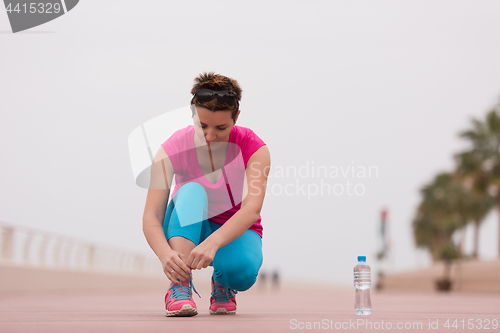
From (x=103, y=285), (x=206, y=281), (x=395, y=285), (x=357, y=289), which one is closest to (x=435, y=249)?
(x=395, y=285)

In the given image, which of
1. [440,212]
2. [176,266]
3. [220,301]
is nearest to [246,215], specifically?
[176,266]

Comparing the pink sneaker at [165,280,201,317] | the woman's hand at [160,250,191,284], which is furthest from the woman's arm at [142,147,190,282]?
the pink sneaker at [165,280,201,317]

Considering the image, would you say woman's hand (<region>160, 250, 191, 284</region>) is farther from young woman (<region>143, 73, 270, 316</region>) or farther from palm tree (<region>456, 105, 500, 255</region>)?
palm tree (<region>456, 105, 500, 255</region>)

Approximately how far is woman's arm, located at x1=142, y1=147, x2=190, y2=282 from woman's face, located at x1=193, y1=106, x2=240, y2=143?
0.33 m

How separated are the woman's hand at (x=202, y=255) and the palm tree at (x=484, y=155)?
31.1 meters

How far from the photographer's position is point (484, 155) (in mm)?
33781

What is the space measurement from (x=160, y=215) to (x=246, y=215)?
1.72ft

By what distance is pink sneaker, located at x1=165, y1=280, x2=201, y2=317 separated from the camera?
3541mm

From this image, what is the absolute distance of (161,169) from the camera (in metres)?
3.68

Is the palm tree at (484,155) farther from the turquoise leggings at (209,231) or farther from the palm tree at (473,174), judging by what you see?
the turquoise leggings at (209,231)

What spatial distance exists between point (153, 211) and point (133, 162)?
1.12 feet

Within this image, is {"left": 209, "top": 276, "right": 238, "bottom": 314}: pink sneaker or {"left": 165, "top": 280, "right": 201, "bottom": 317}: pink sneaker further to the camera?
{"left": 209, "top": 276, "right": 238, "bottom": 314}: pink sneaker

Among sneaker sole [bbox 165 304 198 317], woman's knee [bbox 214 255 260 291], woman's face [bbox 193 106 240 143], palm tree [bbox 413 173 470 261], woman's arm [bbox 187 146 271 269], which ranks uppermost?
palm tree [bbox 413 173 470 261]

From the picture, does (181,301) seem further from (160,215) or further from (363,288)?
(363,288)
